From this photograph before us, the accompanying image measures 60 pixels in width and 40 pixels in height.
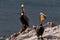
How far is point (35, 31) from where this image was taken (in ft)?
60.6

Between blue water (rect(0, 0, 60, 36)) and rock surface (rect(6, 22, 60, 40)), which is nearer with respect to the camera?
rock surface (rect(6, 22, 60, 40))

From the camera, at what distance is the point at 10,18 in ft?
171

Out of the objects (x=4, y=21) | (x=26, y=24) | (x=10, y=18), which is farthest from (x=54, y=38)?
(x=10, y=18)

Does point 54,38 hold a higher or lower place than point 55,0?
higher

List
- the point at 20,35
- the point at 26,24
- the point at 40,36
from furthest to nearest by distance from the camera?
the point at 26,24
the point at 20,35
the point at 40,36

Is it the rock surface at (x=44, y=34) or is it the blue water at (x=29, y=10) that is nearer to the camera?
the rock surface at (x=44, y=34)

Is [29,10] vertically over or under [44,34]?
under

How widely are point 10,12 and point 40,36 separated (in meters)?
36.2

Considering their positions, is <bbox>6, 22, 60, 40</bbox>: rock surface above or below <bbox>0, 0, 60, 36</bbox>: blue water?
above

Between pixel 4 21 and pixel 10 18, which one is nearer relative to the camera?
pixel 4 21

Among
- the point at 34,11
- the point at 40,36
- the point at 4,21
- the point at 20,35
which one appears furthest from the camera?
the point at 34,11

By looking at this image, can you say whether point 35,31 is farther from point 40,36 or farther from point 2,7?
point 2,7

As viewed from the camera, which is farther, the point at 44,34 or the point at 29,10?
the point at 29,10

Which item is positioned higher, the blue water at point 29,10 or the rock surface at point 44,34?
the rock surface at point 44,34
